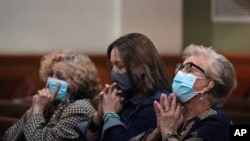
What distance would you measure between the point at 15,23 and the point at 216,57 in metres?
4.33

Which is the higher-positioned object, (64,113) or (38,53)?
(64,113)

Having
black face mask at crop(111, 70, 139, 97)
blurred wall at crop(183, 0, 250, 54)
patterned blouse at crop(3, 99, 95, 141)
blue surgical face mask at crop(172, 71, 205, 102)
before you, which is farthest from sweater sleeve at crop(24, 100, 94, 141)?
blurred wall at crop(183, 0, 250, 54)

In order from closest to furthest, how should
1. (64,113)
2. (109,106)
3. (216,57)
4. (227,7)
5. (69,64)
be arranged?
(216,57) → (109,106) → (64,113) → (69,64) → (227,7)

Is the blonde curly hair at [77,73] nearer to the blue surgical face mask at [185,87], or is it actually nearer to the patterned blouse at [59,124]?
the patterned blouse at [59,124]

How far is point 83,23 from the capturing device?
6504mm

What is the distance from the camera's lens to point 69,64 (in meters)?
3.56

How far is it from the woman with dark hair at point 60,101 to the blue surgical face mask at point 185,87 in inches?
28.9

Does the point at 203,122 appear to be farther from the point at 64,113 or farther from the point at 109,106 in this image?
the point at 64,113

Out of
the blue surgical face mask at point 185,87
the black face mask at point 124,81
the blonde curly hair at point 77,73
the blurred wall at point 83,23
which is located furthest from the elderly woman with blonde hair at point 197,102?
the blurred wall at point 83,23

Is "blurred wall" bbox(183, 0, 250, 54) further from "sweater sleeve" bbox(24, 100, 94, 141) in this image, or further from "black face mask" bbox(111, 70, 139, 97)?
"black face mask" bbox(111, 70, 139, 97)

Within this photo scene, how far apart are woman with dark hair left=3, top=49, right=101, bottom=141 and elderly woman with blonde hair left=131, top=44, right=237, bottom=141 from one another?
23.0 inches

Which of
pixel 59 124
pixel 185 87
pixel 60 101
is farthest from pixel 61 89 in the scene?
pixel 185 87

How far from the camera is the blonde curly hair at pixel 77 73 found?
139 inches

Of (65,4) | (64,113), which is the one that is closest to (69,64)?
(64,113)
